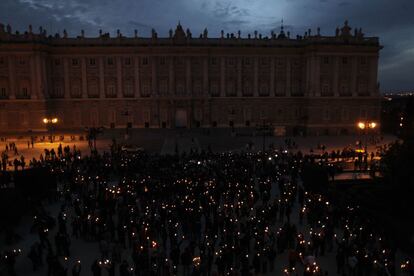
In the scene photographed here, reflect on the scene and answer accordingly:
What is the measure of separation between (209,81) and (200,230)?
156 feet

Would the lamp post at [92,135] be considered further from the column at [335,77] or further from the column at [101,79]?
the column at [335,77]

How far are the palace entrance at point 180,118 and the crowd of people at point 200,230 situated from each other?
3487cm

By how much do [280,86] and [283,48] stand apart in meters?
5.67

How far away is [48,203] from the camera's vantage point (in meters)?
23.8

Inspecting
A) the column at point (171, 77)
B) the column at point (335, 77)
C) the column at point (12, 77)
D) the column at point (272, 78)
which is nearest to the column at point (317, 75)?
the column at point (335, 77)

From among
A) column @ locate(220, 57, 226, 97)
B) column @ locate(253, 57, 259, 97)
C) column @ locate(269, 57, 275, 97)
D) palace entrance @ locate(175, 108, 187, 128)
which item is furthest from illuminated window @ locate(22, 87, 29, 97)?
column @ locate(269, 57, 275, 97)

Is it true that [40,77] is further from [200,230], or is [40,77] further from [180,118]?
[200,230]

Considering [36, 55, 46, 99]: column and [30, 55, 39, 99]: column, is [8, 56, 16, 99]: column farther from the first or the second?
[36, 55, 46, 99]: column

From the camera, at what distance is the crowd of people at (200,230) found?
13.9 metres

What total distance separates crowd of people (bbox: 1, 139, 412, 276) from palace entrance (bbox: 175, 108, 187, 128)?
34.9 meters

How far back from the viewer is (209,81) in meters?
63.0

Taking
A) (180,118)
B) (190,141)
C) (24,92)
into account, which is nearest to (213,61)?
(180,118)

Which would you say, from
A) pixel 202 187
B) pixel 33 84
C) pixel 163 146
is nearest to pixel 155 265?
pixel 202 187

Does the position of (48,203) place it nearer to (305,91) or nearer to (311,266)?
(311,266)
